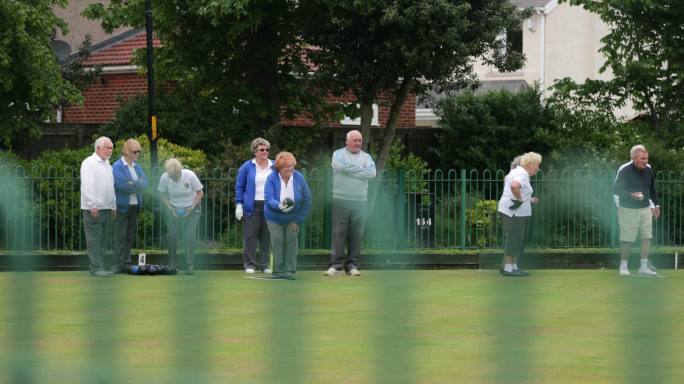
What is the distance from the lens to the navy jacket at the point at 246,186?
14.8 meters

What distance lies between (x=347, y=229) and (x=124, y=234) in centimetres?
256

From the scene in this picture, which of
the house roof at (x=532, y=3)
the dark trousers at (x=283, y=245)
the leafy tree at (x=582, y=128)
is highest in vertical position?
the house roof at (x=532, y=3)

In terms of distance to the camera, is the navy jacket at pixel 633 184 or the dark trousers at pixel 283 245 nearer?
the dark trousers at pixel 283 245

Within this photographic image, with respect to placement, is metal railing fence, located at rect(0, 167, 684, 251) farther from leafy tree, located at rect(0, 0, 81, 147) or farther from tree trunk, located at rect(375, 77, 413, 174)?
tree trunk, located at rect(375, 77, 413, 174)

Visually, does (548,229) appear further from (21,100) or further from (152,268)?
(21,100)

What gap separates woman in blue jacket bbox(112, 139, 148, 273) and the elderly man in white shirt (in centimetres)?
22

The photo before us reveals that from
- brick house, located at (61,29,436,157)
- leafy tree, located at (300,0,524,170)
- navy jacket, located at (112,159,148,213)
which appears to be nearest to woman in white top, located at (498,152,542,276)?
navy jacket, located at (112,159,148,213)

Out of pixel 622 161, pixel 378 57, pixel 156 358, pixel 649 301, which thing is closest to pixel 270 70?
pixel 378 57

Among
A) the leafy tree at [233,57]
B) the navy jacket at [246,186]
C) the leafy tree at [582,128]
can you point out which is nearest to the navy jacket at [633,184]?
the navy jacket at [246,186]

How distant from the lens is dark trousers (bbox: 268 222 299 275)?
46.2 feet

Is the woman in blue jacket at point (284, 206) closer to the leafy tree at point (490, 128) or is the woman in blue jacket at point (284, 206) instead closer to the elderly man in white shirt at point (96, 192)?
the elderly man in white shirt at point (96, 192)

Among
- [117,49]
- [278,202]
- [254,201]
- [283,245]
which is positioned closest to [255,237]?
[254,201]

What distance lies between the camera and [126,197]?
1487cm

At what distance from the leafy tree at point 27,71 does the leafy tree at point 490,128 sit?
27.5 feet
